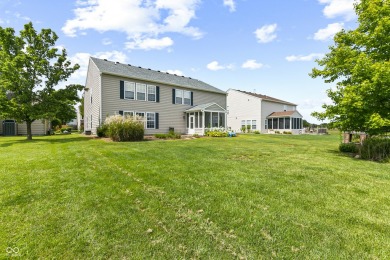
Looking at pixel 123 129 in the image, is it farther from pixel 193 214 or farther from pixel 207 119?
pixel 207 119

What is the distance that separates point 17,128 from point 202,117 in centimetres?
2112

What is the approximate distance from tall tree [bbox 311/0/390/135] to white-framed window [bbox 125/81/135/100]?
14.0 m

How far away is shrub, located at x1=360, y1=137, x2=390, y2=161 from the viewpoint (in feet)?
26.6

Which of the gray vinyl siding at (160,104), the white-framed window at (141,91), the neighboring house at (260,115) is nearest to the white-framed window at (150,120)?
the gray vinyl siding at (160,104)

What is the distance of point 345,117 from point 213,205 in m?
8.24

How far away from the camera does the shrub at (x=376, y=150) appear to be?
26.6 ft

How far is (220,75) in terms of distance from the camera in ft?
77.8

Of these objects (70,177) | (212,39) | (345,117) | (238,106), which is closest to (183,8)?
(212,39)

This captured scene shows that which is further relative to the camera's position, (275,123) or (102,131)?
(275,123)

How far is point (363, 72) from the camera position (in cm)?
783

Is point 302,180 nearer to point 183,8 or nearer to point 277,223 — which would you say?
point 277,223

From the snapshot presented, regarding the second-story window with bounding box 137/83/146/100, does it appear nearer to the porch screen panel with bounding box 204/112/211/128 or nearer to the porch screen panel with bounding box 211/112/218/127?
the porch screen panel with bounding box 204/112/211/128

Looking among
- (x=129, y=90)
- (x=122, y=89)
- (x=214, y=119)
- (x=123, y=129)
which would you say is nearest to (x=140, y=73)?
(x=129, y=90)

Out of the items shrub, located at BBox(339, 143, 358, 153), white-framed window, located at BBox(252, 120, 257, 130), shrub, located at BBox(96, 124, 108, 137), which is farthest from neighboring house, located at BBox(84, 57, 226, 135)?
shrub, located at BBox(339, 143, 358, 153)
